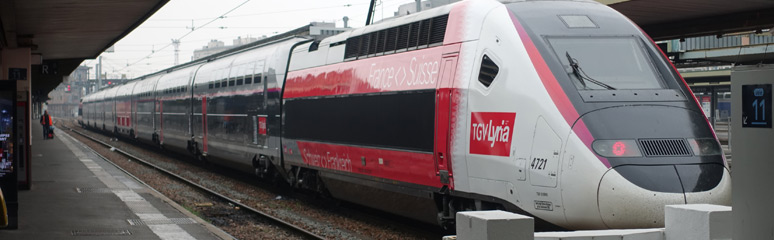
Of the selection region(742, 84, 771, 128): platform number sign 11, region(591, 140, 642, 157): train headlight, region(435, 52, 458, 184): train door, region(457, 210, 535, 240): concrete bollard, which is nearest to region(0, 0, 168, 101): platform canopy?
region(435, 52, 458, 184): train door

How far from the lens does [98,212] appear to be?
1482 centimetres

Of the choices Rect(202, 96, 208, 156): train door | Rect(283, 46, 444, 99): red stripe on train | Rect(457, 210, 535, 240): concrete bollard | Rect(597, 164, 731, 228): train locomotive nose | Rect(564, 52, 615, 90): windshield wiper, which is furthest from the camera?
Rect(202, 96, 208, 156): train door

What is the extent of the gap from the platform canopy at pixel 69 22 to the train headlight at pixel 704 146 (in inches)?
357

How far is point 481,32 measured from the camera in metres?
10.3

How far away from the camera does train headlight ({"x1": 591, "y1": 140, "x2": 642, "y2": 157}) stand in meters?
8.58

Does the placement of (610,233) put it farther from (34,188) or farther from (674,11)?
(34,188)

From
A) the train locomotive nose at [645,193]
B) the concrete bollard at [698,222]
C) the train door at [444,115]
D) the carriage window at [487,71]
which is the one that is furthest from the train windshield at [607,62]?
the concrete bollard at [698,222]

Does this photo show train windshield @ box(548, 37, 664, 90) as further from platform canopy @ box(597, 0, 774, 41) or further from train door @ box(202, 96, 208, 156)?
train door @ box(202, 96, 208, 156)

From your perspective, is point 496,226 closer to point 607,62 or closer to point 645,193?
point 645,193

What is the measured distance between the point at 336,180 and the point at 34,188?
8.20 metres

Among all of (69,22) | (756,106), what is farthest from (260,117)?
(756,106)

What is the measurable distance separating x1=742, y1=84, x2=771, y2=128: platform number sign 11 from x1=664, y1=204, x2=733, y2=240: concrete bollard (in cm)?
139

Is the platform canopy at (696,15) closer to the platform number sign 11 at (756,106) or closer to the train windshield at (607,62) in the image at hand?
the train windshield at (607,62)

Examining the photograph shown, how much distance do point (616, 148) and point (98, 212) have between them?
381 inches
